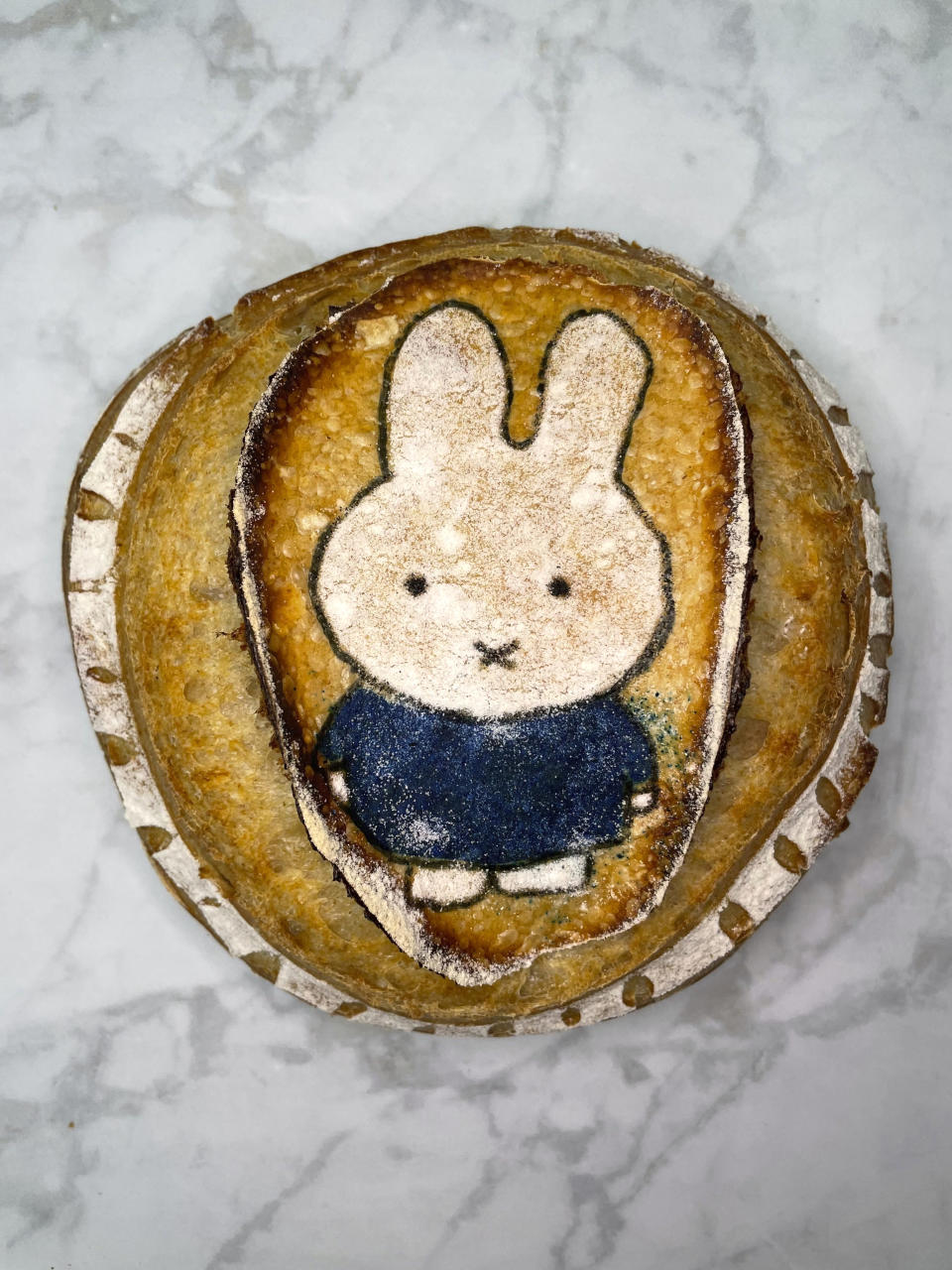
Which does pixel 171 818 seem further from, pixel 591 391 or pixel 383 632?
pixel 591 391

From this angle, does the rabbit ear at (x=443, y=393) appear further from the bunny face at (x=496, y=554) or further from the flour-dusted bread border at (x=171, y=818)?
the flour-dusted bread border at (x=171, y=818)

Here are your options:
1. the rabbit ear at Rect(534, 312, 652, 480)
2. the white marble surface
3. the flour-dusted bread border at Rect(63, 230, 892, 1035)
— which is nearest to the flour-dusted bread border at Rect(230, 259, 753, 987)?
the rabbit ear at Rect(534, 312, 652, 480)

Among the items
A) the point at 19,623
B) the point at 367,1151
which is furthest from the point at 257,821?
the point at 367,1151

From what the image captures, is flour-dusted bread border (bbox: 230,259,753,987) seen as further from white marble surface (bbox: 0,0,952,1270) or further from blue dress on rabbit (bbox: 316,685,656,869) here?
white marble surface (bbox: 0,0,952,1270)

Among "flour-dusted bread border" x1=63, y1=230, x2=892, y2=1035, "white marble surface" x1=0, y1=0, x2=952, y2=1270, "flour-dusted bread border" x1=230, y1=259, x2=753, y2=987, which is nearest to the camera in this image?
"flour-dusted bread border" x1=230, y1=259, x2=753, y2=987

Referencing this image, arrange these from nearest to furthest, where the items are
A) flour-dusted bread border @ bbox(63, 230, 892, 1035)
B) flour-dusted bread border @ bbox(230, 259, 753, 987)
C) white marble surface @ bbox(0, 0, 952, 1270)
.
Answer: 1. flour-dusted bread border @ bbox(230, 259, 753, 987)
2. flour-dusted bread border @ bbox(63, 230, 892, 1035)
3. white marble surface @ bbox(0, 0, 952, 1270)

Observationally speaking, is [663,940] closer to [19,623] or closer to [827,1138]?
[827,1138]

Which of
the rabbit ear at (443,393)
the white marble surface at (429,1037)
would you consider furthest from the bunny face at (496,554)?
the white marble surface at (429,1037)
